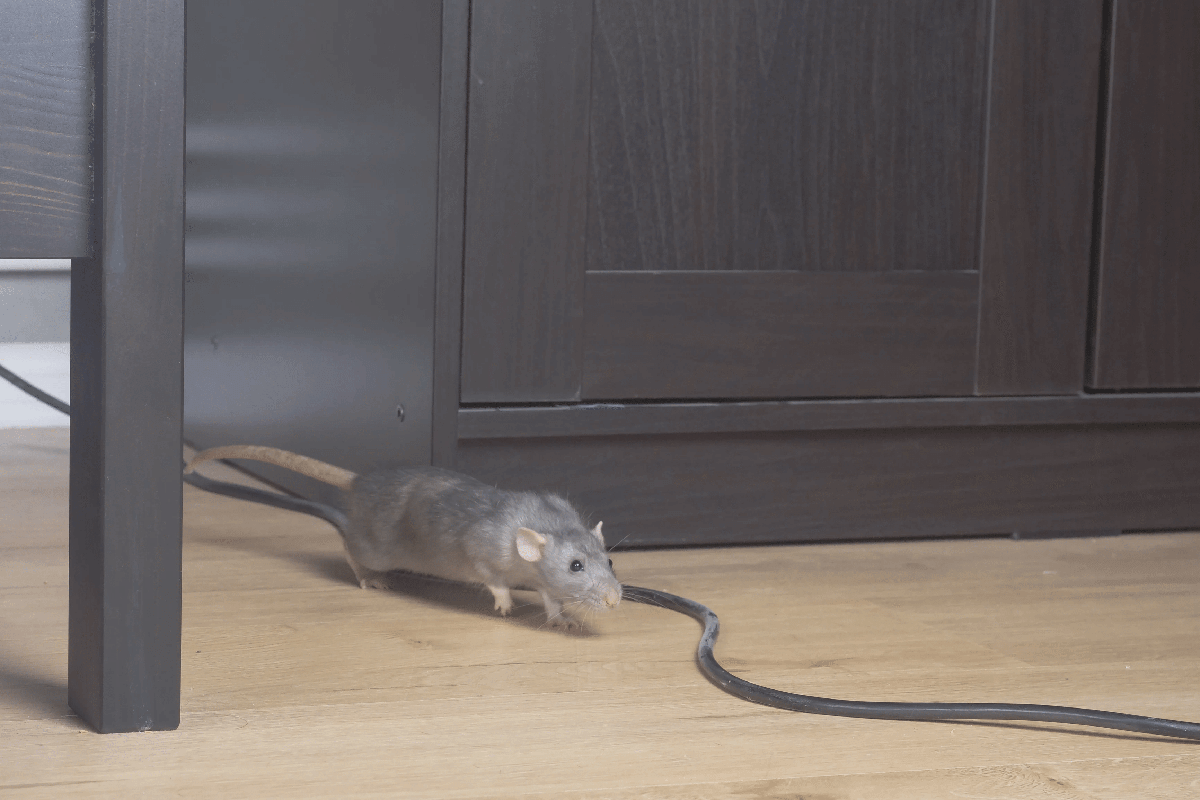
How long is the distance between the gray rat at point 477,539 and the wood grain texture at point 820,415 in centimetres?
15

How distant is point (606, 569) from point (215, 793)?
48cm

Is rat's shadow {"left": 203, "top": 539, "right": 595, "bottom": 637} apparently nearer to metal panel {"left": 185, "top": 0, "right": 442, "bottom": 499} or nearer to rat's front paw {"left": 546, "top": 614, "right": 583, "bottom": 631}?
rat's front paw {"left": 546, "top": 614, "right": 583, "bottom": 631}

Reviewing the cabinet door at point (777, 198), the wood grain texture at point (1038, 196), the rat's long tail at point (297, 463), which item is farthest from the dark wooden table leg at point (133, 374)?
the wood grain texture at point (1038, 196)

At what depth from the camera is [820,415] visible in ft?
5.29

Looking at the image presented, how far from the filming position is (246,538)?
1.58 m

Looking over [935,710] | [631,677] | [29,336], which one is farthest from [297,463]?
[29,336]

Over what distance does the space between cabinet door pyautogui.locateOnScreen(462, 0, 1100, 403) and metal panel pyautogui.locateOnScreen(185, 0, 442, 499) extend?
86mm

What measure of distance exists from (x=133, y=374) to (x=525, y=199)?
0.66 meters

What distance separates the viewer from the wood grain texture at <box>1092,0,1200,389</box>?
5.39ft

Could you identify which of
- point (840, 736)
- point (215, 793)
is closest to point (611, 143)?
point (840, 736)

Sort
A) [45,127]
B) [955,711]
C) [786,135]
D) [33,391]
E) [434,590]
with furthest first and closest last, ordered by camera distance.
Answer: [33,391]
[786,135]
[434,590]
[955,711]
[45,127]

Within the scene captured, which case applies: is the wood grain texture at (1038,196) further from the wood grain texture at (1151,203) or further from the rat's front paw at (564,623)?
the rat's front paw at (564,623)

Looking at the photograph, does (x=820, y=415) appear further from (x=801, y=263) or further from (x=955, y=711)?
(x=955, y=711)

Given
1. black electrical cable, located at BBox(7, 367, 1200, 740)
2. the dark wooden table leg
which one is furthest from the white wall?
black electrical cable, located at BBox(7, 367, 1200, 740)
